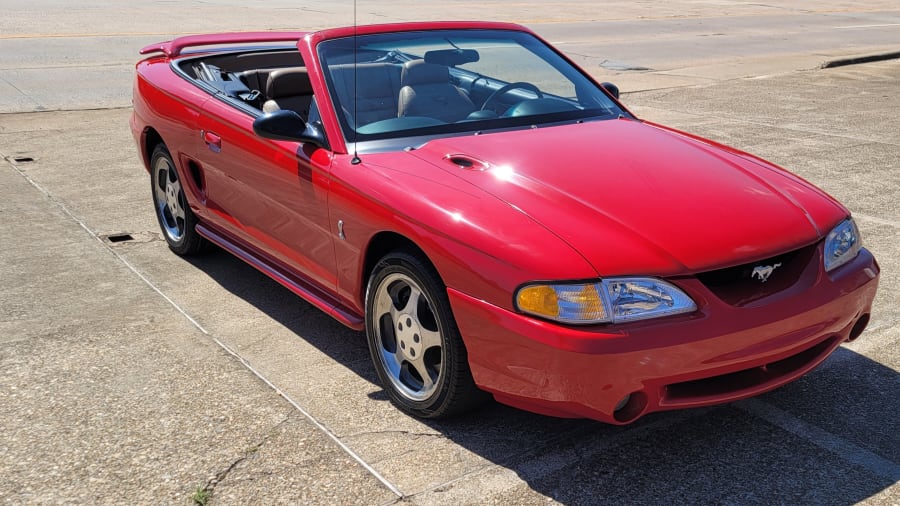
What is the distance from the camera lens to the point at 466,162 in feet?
13.4

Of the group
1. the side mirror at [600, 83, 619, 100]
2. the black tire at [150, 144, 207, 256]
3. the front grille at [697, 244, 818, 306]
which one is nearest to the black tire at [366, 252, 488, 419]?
the front grille at [697, 244, 818, 306]

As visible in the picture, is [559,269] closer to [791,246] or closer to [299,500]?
[791,246]

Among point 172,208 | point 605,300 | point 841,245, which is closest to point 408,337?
point 605,300

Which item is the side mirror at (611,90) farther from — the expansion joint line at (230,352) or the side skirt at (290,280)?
the expansion joint line at (230,352)

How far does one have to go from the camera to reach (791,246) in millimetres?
3648

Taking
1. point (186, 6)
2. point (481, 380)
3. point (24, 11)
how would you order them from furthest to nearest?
point (186, 6), point (24, 11), point (481, 380)

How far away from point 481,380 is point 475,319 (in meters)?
0.25

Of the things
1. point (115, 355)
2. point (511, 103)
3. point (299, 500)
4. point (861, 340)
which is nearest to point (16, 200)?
point (115, 355)

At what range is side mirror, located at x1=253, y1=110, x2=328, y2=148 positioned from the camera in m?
4.33

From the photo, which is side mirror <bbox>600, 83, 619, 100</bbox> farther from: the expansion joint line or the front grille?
the expansion joint line

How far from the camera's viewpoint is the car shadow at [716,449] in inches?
135

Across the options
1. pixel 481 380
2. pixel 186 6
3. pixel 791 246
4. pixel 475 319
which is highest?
pixel 791 246

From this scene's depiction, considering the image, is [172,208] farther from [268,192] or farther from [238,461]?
[238,461]

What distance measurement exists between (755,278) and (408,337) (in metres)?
1.35
